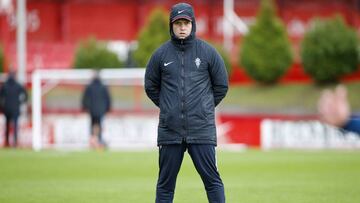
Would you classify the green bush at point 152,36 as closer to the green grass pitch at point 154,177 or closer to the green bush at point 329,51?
the green bush at point 329,51

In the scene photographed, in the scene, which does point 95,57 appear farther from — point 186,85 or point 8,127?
point 186,85

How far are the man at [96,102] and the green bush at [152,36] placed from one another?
599 inches

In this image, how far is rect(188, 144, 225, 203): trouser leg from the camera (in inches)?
417

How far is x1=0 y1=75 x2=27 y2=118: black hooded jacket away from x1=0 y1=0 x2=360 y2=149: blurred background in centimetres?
100

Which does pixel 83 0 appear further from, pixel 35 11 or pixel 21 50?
pixel 21 50

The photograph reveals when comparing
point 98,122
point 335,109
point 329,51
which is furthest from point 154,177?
point 329,51

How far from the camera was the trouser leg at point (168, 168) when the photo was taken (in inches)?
418

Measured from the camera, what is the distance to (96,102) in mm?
28875

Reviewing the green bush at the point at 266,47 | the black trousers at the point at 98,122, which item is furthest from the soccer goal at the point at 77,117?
the green bush at the point at 266,47

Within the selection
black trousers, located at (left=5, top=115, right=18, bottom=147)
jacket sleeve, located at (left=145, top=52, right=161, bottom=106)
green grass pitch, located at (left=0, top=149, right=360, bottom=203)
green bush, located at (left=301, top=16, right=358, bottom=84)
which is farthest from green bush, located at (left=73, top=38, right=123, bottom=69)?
jacket sleeve, located at (left=145, top=52, right=161, bottom=106)

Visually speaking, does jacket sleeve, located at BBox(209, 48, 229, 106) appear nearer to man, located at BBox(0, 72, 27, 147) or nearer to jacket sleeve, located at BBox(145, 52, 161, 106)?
A: jacket sleeve, located at BBox(145, 52, 161, 106)

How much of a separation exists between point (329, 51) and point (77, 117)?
14.7 meters

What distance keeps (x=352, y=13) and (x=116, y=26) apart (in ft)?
44.7

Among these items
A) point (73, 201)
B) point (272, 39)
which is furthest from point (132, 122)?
point (73, 201)
